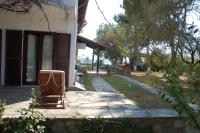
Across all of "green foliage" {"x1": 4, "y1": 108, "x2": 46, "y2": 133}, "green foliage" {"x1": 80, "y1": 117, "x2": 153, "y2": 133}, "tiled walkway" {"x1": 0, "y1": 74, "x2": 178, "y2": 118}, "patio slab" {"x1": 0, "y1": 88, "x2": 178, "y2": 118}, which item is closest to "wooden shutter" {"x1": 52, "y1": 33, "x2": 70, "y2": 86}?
"tiled walkway" {"x1": 0, "y1": 74, "x2": 178, "y2": 118}

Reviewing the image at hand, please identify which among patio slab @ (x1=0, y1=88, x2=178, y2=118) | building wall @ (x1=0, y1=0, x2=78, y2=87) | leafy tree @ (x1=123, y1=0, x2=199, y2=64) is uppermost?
leafy tree @ (x1=123, y1=0, x2=199, y2=64)

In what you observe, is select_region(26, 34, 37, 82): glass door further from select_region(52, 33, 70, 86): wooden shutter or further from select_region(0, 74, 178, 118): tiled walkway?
select_region(0, 74, 178, 118): tiled walkway

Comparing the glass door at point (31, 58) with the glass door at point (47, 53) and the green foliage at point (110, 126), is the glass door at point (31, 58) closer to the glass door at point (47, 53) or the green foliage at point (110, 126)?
the glass door at point (47, 53)

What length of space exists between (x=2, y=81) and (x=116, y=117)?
22.1 ft

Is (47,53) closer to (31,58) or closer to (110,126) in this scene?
(31,58)

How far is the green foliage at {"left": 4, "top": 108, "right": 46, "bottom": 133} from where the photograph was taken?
22.3ft

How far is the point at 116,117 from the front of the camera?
25.3ft

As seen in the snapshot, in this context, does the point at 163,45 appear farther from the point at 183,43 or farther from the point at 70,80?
the point at 70,80

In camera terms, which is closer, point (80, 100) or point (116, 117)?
point (116, 117)

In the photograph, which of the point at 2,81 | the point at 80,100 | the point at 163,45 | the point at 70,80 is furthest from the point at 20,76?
the point at 163,45

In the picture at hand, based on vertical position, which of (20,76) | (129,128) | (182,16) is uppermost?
(182,16)

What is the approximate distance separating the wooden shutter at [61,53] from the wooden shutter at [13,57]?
1.24 m

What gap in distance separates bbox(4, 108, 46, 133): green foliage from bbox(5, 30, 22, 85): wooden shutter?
6277 millimetres

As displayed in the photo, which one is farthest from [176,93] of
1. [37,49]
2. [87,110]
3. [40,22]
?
[37,49]
